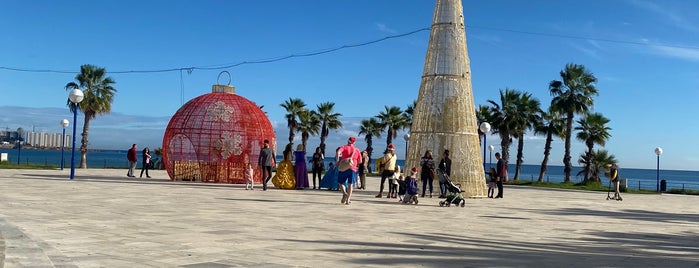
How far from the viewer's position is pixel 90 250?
7.52 meters

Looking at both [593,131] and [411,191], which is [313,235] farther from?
[593,131]

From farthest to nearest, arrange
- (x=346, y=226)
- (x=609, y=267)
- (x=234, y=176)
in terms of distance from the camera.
→ (x=234, y=176) → (x=346, y=226) → (x=609, y=267)

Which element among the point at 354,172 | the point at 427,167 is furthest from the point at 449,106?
the point at 354,172

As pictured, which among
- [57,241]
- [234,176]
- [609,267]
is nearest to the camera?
[609,267]

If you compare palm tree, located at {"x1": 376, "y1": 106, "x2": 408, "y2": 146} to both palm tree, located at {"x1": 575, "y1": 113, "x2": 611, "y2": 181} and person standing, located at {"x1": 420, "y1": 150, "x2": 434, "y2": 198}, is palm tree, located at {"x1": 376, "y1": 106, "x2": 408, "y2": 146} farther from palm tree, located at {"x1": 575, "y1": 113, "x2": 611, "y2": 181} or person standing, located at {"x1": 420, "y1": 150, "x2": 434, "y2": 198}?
person standing, located at {"x1": 420, "y1": 150, "x2": 434, "y2": 198}

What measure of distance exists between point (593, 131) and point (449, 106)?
29260 mm

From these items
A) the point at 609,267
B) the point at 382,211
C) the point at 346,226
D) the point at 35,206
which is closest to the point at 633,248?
the point at 609,267

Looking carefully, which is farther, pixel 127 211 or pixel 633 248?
pixel 127 211

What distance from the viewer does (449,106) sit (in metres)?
19.1

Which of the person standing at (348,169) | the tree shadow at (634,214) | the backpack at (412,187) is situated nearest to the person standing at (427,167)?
the backpack at (412,187)

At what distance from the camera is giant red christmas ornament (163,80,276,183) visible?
23.1 m

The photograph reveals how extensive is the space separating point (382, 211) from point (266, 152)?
24.3 ft

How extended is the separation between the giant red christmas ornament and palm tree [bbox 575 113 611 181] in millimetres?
28118

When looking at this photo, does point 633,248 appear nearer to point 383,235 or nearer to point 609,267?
point 609,267
